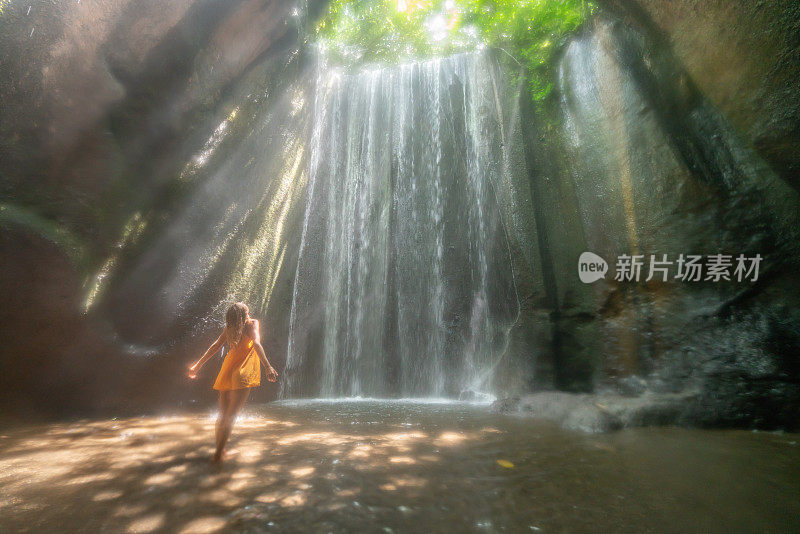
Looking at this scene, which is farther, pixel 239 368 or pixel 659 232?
pixel 659 232

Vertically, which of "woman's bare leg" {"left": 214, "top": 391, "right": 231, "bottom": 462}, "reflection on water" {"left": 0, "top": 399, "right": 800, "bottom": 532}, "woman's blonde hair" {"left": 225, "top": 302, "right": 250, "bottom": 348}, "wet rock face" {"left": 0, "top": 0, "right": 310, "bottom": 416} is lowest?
"reflection on water" {"left": 0, "top": 399, "right": 800, "bottom": 532}

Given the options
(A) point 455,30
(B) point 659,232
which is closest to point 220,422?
(B) point 659,232

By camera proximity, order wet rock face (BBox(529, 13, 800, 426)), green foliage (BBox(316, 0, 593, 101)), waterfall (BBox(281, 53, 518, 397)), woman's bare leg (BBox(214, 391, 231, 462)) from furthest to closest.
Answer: waterfall (BBox(281, 53, 518, 397)) → green foliage (BBox(316, 0, 593, 101)) → wet rock face (BBox(529, 13, 800, 426)) → woman's bare leg (BBox(214, 391, 231, 462))

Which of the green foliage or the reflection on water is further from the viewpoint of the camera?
the green foliage

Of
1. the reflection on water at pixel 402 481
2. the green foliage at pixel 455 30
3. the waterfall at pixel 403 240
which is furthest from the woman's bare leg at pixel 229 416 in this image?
the green foliage at pixel 455 30

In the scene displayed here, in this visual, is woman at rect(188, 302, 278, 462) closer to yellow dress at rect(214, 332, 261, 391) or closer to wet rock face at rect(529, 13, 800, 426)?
yellow dress at rect(214, 332, 261, 391)

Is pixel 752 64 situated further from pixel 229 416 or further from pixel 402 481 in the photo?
pixel 229 416

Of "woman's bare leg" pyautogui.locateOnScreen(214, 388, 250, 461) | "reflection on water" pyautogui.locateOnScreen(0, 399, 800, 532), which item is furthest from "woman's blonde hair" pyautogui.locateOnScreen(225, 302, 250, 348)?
"reflection on water" pyautogui.locateOnScreen(0, 399, 800, 532)

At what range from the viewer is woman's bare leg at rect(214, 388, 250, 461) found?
3191 millimetres

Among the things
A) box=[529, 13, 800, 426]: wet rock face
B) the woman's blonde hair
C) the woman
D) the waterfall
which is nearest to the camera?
the woman

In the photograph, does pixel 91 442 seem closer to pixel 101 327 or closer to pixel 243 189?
pixel 101 327

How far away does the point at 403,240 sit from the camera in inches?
416

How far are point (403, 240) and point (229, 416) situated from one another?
7.71 metres

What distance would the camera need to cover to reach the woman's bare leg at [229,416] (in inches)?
126
